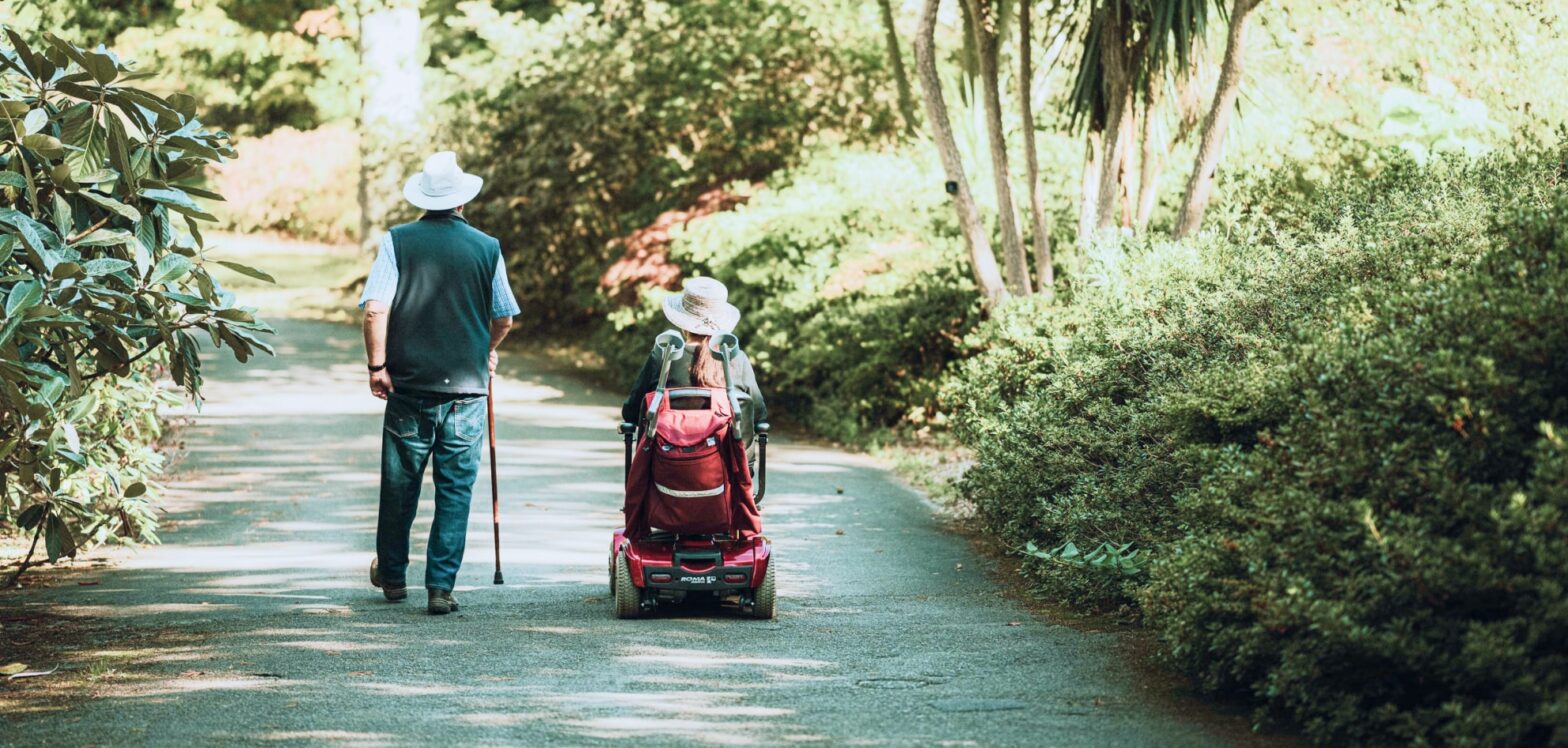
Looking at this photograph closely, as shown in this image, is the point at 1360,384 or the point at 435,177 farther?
the point at 435,177

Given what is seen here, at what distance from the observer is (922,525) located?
10.0m

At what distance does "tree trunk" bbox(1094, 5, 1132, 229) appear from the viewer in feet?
36.0

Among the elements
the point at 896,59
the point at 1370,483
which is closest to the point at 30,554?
the point at 1370,483

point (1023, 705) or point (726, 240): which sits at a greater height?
point (726, 240)

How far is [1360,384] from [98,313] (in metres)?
4.45

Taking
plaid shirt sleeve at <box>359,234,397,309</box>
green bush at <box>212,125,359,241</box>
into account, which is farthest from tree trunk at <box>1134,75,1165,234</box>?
green bush at <box>212,125,359,241</box>

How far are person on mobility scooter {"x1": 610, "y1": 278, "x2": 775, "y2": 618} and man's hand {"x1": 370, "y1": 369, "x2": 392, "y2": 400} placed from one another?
1.07 m

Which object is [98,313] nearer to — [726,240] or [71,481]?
[71,481]

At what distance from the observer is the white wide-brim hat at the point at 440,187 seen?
7.27 m

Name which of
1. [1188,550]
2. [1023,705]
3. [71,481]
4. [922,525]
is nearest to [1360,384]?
[1188,550]

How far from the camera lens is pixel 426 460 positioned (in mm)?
7266

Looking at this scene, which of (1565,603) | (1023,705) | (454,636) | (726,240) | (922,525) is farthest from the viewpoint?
(726,240)

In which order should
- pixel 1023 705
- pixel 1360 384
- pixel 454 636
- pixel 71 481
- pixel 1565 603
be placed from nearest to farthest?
pixel 1565 603 → pixel 1360 384 → pixel 1023 705 → pixel 454 636 → pixel 71 481

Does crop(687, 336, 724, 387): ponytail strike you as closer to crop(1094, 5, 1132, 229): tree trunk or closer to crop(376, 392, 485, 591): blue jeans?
crop(376, 392, 485, 591): blue jeans
